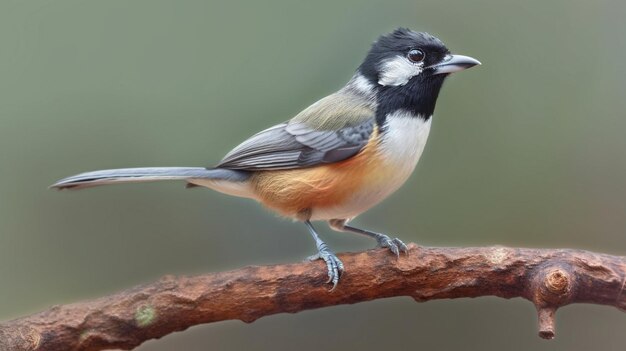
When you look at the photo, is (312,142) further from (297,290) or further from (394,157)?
(297,290)

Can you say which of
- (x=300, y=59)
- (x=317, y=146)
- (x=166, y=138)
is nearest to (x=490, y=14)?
(x=300, y=59)

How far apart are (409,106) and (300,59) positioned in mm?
463

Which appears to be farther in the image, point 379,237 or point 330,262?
point 379,237

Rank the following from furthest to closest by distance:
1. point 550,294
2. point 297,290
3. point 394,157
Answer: point 394,157
point 297,290
point 550,294

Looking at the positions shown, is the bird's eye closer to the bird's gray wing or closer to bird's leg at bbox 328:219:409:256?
the bird's gray wing

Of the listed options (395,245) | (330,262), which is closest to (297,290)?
(330,262)

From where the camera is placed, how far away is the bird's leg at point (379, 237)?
77.0 inches

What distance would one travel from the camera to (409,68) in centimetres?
200

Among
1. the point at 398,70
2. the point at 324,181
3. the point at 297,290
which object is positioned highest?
the point at 398,70

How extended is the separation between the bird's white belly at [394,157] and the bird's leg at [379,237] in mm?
→ 106

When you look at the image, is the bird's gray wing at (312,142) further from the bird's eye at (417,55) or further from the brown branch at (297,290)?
the brown branch at (297,290)

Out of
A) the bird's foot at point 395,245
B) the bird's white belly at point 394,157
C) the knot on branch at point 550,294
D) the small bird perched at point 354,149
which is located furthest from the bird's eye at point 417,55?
the knot on branch at point 550,294

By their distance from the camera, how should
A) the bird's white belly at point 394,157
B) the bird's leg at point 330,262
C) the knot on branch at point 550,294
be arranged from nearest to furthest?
1. the knot on branch at point 550,294
2. the bird's leg at point 330,262
3. the bird's white belly at point 394,157

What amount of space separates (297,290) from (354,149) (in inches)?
16.0
